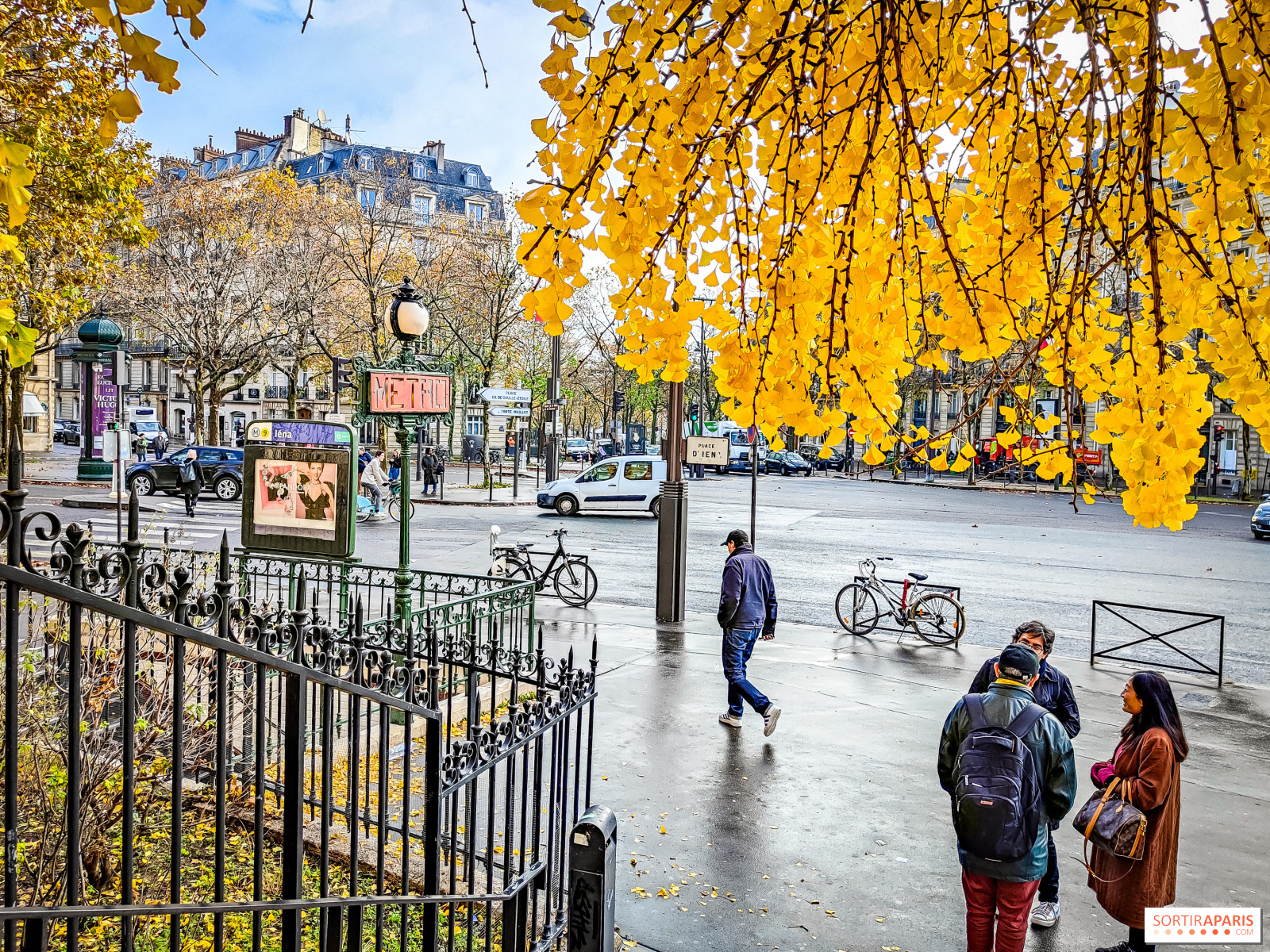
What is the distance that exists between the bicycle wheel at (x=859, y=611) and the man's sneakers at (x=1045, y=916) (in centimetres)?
656

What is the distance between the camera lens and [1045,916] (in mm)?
4727

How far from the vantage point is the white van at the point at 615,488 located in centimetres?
2538

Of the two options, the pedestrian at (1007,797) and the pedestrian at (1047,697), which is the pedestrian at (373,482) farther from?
the pedestrian at (1007,797)

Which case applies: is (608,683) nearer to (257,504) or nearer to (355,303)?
(257,504)

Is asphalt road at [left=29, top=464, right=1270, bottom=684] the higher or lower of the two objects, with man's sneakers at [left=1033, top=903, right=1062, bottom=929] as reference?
higher

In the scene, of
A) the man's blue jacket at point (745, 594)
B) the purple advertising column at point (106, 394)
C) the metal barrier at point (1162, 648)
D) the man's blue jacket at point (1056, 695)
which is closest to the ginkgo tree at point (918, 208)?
the man's blue jacket at point (1056, 695)

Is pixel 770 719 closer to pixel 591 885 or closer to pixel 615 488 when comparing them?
pixel 591 885

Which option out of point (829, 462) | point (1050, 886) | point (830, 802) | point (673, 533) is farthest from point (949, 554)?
point (829, 462)

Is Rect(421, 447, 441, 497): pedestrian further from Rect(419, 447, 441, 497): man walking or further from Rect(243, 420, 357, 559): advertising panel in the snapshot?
Rect(243, 420, 357, 559): advertising panel

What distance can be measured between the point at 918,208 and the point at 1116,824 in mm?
3125

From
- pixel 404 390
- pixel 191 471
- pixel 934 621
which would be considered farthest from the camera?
pixel 191 471

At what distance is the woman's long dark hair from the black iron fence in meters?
2.72

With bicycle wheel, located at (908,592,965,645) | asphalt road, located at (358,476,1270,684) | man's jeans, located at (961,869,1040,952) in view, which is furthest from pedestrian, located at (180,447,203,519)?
man's jeans, located at (961,869,1040,952)

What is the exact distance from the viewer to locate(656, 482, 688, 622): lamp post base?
38.0ft
